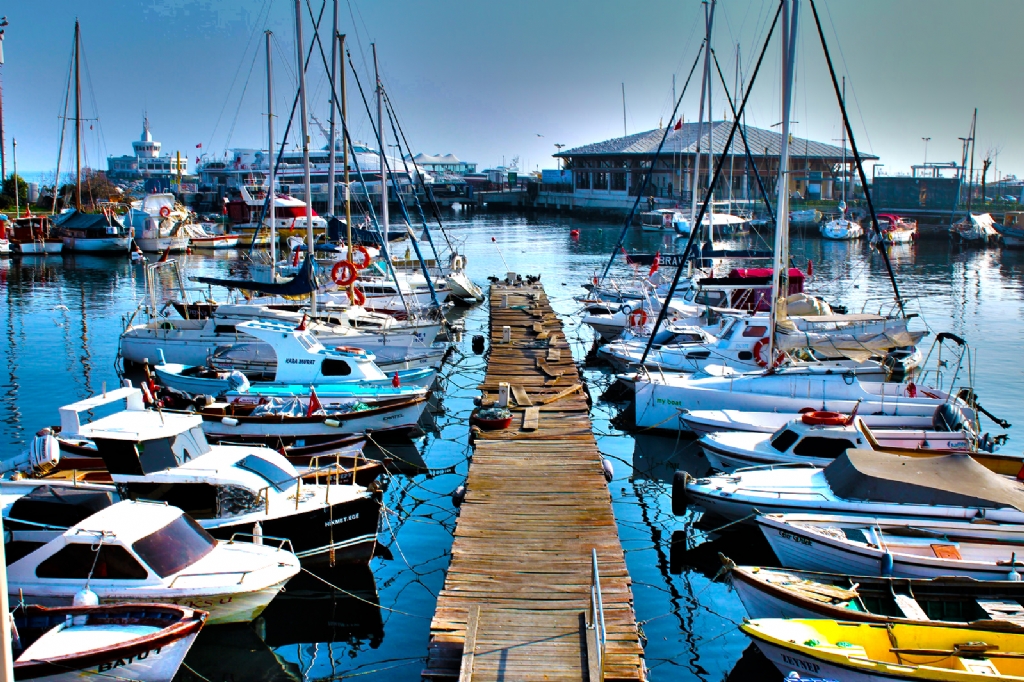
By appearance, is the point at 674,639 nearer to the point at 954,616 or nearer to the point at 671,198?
the point at 954,616

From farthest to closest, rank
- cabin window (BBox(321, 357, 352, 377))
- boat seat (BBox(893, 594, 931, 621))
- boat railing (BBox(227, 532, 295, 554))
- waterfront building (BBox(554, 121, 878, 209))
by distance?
waterfront building (BBox(554, 121, 878, 209)) < cabin window (BBox(321, 357, 352, 377)) < boat railing (BBox(227, 532, 295, 554)) < boat seat (BBox(893, 594, 931, 621))

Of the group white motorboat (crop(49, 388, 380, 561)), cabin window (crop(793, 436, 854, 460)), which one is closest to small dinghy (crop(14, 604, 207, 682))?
white motorboat (crop(49, 388, 380, 561))

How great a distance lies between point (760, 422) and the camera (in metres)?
23.1

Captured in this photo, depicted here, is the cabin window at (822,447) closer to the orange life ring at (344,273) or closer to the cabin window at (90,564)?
the cabin window at (90,564)

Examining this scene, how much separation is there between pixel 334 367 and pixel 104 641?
14.3 metres

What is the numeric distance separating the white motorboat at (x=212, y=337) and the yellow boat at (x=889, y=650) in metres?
20.5

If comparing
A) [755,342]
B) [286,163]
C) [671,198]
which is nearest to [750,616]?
[755,342]

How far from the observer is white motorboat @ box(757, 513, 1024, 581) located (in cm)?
1477

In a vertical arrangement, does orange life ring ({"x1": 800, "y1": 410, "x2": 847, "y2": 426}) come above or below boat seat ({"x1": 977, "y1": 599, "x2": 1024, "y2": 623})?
above

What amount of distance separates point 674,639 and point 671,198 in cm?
10686

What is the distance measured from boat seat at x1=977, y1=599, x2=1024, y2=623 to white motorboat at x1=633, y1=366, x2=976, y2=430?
9978 mm

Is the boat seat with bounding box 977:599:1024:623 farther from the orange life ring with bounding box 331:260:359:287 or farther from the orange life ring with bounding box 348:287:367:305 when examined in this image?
the orange life ring with bounding box 348:287:367:305

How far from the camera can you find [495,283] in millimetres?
52031

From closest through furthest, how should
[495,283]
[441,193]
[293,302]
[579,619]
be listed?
[579,619] → [293,302] → [495,283] → [441,193]
